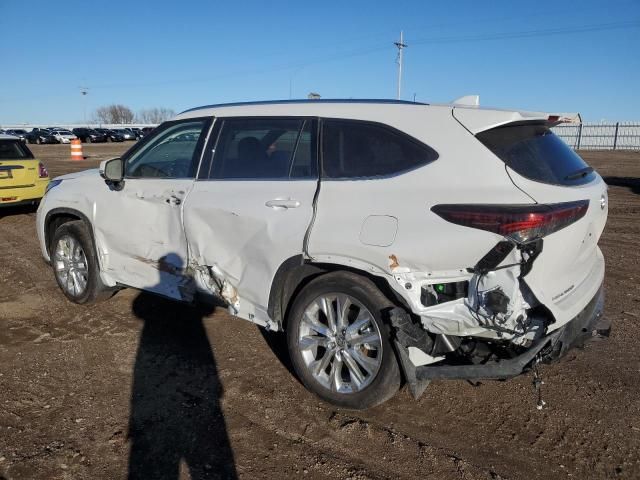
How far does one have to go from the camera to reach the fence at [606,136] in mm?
37922

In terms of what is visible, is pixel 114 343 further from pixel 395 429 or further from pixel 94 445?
pixel 395 429

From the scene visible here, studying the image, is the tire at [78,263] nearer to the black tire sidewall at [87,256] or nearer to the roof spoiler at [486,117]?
the black tire sidewall at [87,256]

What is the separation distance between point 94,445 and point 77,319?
7.36ft

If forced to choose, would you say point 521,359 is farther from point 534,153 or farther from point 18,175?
point 18,175

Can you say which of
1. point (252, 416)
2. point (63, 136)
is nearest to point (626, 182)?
point (252, 416)

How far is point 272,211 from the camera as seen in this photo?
11.9 ft

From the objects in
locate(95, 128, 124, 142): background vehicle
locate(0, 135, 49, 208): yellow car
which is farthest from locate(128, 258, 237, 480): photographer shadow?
locate(95, 128, 124, 142): background vehicle

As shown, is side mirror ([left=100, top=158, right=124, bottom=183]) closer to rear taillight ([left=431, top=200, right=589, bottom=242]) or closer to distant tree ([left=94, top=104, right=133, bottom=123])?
rear taillight ([left=431, top=200, right=589, bottom=242])

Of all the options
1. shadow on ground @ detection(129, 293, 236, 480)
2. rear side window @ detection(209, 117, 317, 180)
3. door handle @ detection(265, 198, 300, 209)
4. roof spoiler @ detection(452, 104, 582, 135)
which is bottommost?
shadow on ground @ detection(129, 293, 236, 480)

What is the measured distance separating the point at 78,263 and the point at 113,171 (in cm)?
121

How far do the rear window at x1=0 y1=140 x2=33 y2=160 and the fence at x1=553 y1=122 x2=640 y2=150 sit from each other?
35313 mm

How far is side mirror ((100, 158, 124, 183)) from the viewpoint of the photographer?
4.69 meters

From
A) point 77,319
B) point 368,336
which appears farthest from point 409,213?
point 77,319

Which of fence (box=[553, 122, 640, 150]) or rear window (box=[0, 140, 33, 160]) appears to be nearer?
rear window (box=[0, 140, 33, 160])
